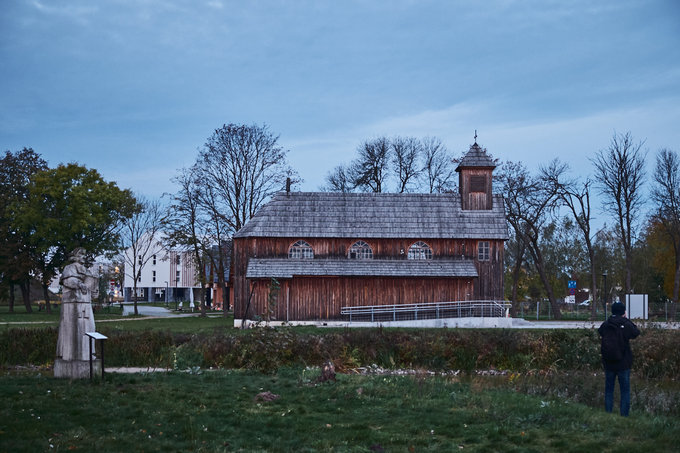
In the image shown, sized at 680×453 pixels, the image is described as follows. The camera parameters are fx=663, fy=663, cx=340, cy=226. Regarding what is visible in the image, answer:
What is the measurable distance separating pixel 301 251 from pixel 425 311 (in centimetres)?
762

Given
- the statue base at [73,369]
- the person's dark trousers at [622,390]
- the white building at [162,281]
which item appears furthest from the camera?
the white building at [162,281]

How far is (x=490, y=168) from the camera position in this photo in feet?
129

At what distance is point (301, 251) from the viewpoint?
122 ft

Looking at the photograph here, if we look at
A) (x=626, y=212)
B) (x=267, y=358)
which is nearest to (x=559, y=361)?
(x=267, y=358)

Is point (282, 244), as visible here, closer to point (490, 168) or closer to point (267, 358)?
point (490, 168)

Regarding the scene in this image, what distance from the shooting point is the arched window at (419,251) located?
1470 inches

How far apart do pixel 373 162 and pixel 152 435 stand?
46201mm

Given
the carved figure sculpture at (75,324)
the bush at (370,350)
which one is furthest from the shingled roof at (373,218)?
the carved figure sculpture at (75,324)

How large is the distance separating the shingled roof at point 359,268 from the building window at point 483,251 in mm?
779

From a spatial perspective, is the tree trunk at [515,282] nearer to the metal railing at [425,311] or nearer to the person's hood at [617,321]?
the metal railing at [425,311]

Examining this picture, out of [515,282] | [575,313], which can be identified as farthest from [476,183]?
[575,313]

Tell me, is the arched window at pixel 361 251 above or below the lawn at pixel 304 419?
above

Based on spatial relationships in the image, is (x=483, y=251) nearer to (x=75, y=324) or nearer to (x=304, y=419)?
(x=75, y=324)

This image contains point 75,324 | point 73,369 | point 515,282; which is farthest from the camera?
point 515,282
